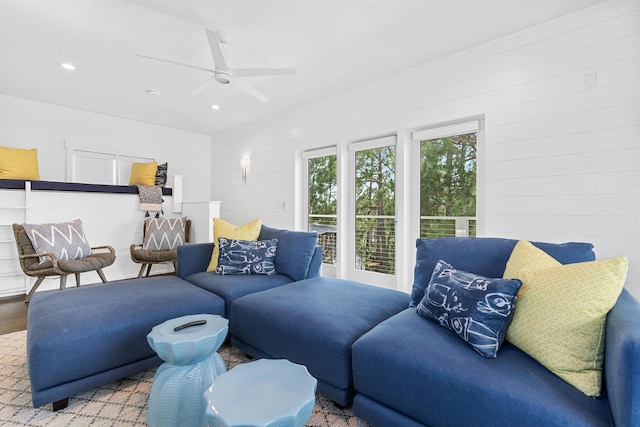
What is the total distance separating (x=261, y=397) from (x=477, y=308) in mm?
962

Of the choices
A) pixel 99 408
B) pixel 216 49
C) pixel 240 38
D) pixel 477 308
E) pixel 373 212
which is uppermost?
pixel 240 38

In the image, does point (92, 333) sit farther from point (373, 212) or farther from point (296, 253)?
point (373, 212)

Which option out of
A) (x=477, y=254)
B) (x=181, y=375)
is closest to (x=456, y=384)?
(x=477, y=254)

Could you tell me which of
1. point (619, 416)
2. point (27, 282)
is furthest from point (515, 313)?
point (27, 282)

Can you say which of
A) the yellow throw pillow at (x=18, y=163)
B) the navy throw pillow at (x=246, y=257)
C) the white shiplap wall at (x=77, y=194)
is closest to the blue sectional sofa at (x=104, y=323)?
Result: the navy throw pillow at (x=246, y=257)

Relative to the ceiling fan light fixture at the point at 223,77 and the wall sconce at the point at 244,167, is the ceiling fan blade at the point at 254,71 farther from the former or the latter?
the wall sconce at the point at 244,167

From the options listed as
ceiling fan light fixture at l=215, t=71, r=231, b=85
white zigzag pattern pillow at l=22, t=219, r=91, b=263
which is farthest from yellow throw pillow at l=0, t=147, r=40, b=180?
ceiling fan light fixture at l=215, t=71, r=231, b=85

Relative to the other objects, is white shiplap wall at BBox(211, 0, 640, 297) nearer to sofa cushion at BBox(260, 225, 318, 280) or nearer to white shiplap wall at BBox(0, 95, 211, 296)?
sofa cushion at BBox(260, 225, 318, 280)

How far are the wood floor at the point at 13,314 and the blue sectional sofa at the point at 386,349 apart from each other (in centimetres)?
117

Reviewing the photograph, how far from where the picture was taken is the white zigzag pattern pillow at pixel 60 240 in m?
3.38

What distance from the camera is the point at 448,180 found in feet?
10.6

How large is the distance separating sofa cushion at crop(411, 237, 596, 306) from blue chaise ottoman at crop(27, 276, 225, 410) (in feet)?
4.62

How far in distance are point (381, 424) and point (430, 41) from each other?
2953 millimetres

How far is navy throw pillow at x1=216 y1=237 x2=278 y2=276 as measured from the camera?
107 inches
